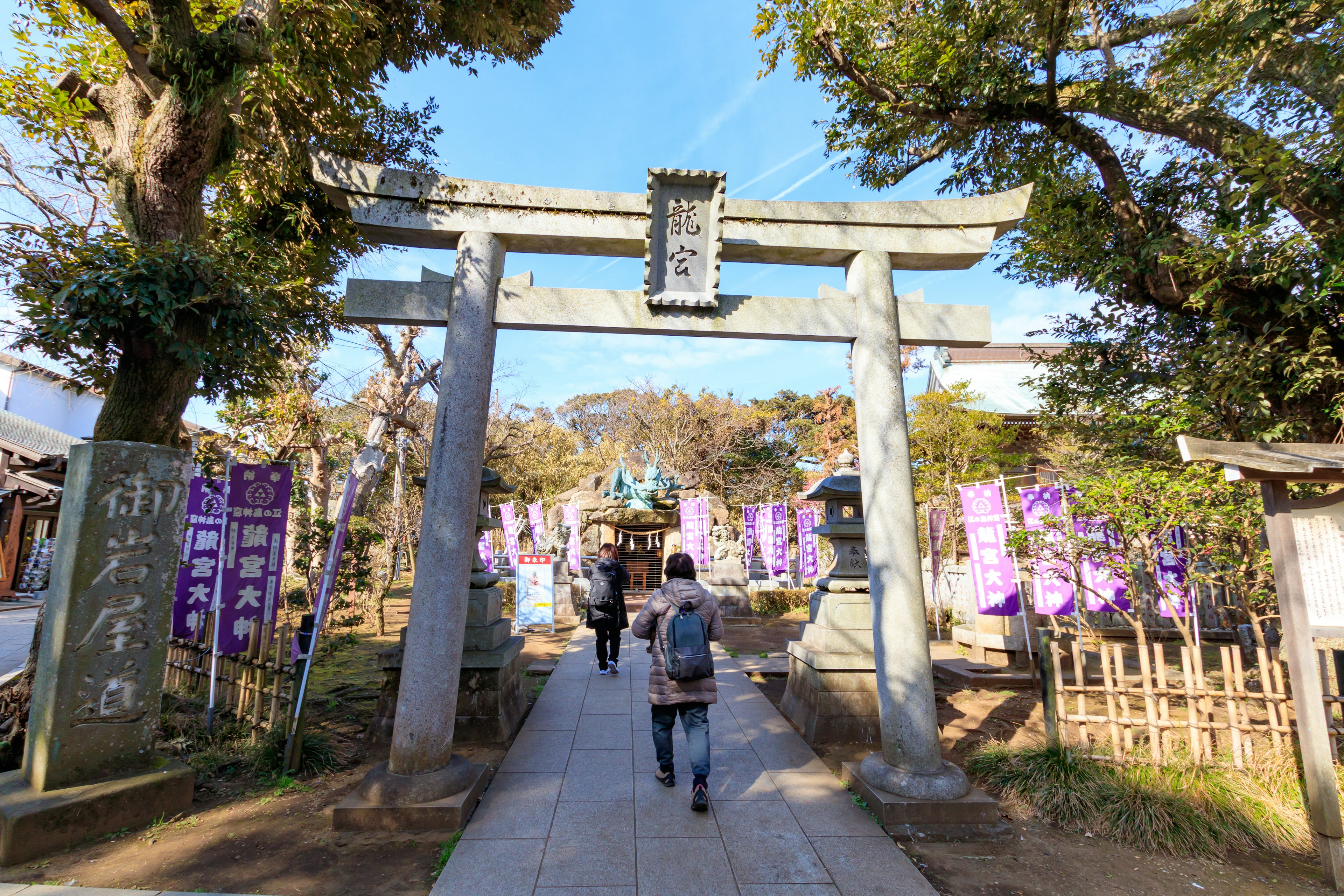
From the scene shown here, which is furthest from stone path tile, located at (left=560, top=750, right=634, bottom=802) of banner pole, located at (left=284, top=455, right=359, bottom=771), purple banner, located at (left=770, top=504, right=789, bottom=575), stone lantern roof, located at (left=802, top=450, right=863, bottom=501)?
purple banner, located at (left=770, top=504, right=789, bottom=575)

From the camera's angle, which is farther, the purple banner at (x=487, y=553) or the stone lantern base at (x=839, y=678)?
the purple banner at (x=487, y=553)

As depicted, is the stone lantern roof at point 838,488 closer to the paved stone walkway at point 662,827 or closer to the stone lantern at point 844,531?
the stone lantern at point 844,531

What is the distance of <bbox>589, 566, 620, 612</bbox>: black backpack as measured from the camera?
24.2 ft

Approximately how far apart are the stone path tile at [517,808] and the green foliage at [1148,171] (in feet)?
21.8

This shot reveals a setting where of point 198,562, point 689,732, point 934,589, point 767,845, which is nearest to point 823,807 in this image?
point 767,845

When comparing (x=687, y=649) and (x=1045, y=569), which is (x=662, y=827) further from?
(x=1045, y=569)

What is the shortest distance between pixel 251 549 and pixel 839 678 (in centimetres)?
570

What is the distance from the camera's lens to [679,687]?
13.1 feet

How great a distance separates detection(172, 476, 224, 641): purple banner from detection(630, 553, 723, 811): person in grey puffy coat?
13.9ft

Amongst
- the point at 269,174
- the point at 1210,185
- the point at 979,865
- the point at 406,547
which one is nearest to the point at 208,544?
the point at 269,174

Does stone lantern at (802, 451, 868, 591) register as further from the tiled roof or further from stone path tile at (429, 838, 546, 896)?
the tiled roof

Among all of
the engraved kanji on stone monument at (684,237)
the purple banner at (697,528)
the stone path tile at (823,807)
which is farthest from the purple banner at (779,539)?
the engraved kanji on stone monument at (684,237)

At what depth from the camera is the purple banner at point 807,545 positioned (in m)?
15.7

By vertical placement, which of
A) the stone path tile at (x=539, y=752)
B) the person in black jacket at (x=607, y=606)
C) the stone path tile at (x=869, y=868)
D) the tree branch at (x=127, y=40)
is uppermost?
the tree branch at (x=127, y=40)
